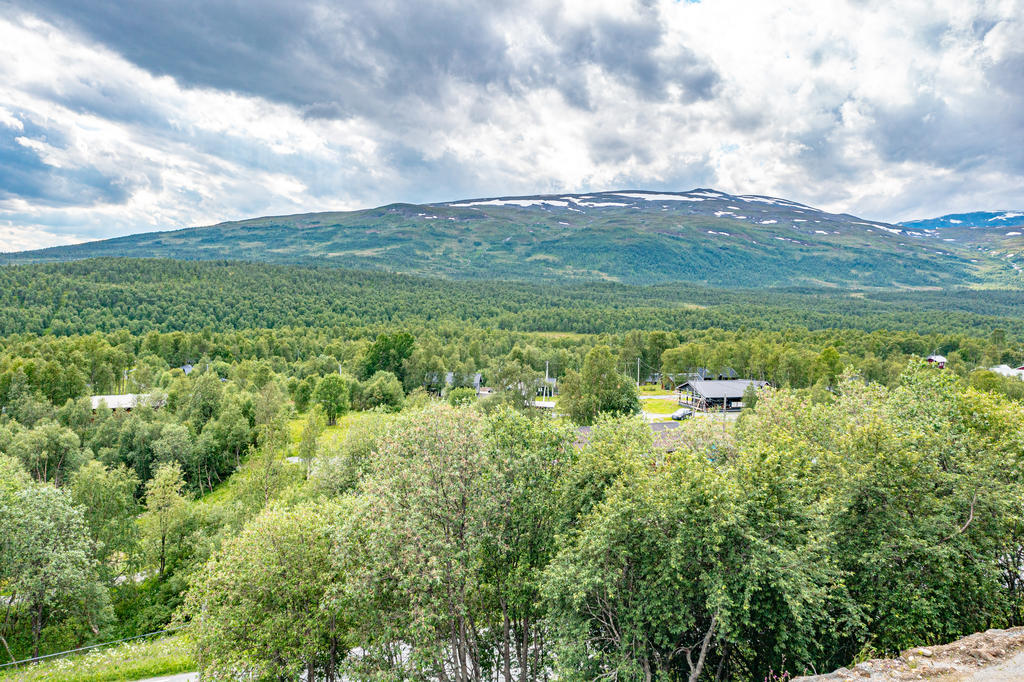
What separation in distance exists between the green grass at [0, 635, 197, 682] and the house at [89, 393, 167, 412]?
46.3m

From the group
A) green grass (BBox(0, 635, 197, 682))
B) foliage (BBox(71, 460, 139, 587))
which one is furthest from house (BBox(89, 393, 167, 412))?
green grass (BBox(0, 635, 197, 682))

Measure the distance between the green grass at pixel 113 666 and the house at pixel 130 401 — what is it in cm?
4629

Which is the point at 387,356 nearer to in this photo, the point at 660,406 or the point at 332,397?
the point at 332,397

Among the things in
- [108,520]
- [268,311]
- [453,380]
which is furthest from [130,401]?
[268,311]

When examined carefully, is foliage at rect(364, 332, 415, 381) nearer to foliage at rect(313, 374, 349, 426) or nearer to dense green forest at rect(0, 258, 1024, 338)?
foliage at rect(313, 374, 349, 426)

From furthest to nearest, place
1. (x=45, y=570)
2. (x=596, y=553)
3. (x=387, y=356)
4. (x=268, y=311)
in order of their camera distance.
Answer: (x=268, y=311) < (x=387, y=356) < (x=45, y=570) < (x=596, y=553)

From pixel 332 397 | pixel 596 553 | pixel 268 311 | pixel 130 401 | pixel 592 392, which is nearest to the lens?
pixel 596 553

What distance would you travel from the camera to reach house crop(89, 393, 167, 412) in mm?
63541

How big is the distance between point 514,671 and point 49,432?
50.7 meters

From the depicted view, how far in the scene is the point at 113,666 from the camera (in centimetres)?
2311

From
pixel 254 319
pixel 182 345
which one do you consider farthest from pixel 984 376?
pixel 254 319

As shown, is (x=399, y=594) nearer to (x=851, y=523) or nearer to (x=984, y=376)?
(x=851, y=523)

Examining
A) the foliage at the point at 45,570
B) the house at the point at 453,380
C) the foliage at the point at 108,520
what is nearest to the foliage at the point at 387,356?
the house at the point at 453,380

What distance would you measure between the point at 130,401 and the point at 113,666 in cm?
5987
